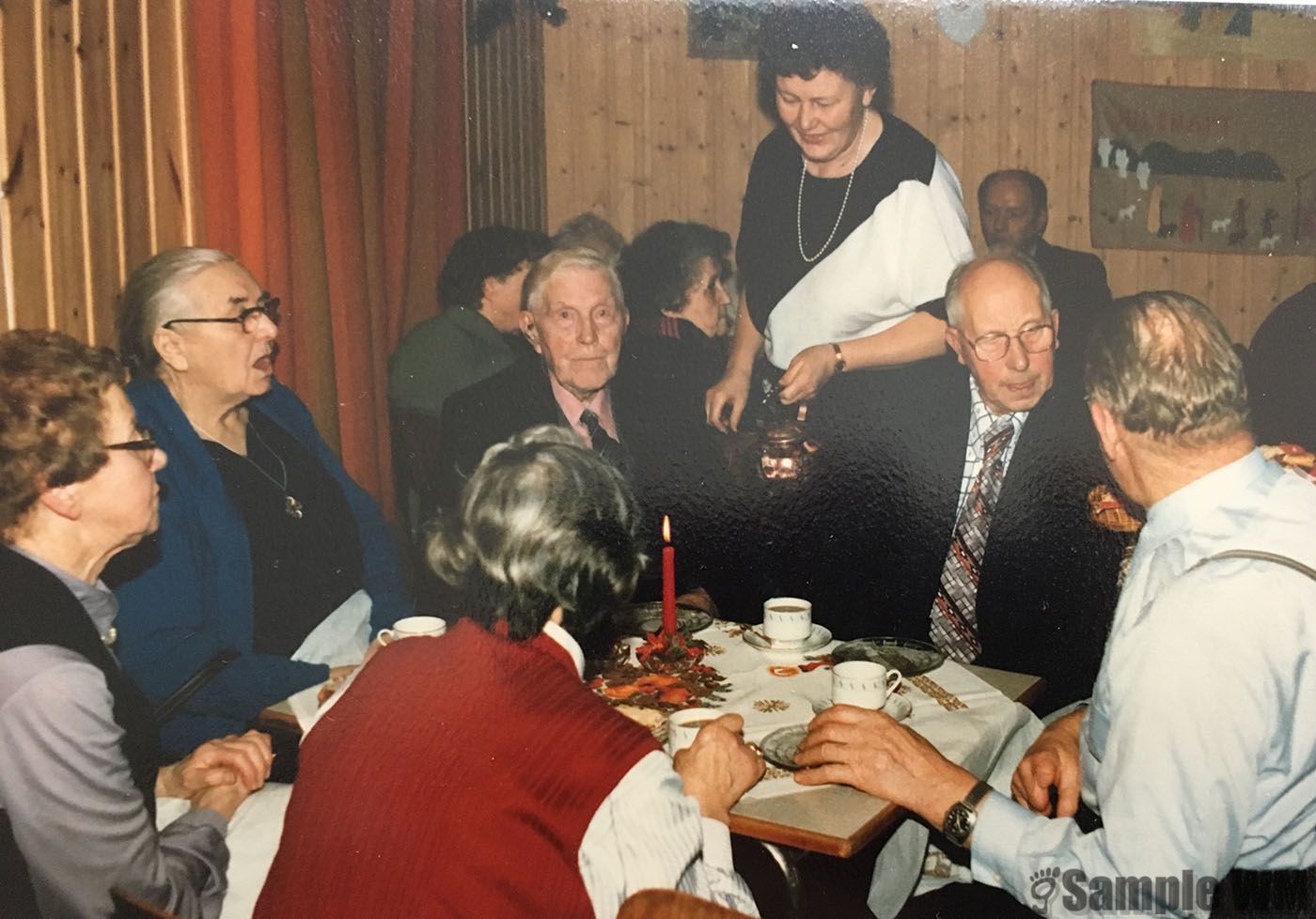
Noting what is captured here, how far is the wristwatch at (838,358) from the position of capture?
5.99 ft

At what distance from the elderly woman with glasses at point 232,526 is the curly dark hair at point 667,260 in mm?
546

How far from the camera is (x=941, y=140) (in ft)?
5.75

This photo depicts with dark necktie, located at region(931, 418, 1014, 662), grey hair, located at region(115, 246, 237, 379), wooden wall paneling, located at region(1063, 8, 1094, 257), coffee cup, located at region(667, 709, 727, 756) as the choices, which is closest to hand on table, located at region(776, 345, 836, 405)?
dark necktie, located at region(931, 418, 1014, 662)

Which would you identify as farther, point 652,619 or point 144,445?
point 652,619

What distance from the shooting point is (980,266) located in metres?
1.77

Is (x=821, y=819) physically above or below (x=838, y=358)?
below

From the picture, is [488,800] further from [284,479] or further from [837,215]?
[837,215]

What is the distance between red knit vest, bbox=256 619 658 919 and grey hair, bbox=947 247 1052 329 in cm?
84

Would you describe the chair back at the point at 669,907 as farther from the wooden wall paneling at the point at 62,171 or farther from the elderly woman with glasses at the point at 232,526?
the wooden wall paneling at the point at 62,171

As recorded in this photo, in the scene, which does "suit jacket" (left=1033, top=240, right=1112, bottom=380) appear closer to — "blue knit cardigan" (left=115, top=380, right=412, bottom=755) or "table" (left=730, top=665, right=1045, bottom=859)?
"table" (left=730, top=665, right=1045, bottom=859)

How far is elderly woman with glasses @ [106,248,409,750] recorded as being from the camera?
5.56 ft

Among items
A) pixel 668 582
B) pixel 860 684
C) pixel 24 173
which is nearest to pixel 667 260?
pixel 668 582

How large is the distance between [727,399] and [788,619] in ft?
1.20

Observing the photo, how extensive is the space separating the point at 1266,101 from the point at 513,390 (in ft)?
4.01
